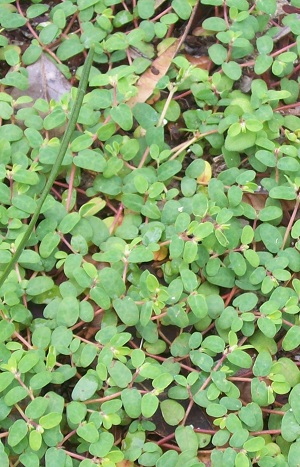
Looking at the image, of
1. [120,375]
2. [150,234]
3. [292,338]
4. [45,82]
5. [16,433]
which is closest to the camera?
[16,433]

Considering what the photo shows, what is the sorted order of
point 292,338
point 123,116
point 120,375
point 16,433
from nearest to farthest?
point 16,433
point 120,375
point 292,338
point 123,116

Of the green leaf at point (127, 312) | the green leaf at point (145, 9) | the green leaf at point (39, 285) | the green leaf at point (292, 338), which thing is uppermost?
the green leaf at point (145, 9)

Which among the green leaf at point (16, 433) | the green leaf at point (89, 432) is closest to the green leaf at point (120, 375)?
the green leaf at point (89, 432)

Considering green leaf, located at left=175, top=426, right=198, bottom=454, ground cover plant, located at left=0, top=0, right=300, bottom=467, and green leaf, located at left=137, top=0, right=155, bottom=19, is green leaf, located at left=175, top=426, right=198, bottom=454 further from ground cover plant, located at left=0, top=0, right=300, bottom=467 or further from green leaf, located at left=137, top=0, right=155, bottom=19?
green leaf, located at left=137, top=0, right=155, bottom=19

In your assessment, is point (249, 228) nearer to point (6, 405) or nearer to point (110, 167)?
point (110, 167)

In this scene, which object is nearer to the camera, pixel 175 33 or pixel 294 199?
pixel 294 199

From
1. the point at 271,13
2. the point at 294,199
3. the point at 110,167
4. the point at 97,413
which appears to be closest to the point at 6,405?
the point at 97,413

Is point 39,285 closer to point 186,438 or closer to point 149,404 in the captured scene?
point 149,404

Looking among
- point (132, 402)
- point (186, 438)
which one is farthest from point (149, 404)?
point (186, 438)

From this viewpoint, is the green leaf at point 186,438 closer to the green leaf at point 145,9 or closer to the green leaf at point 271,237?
the green leaf at point 271,237
